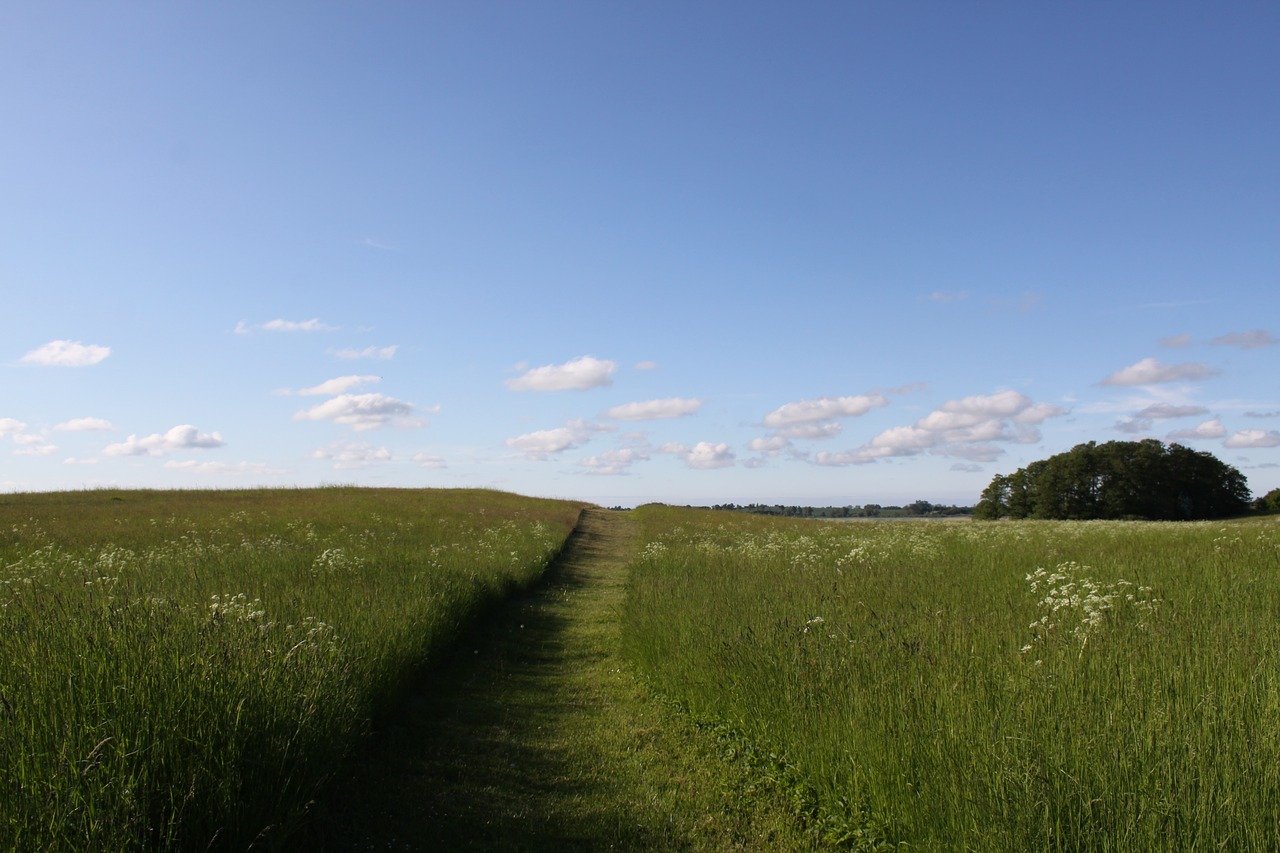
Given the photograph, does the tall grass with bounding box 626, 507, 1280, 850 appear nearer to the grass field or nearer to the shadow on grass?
the grass field

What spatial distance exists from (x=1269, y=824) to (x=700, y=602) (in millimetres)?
6874

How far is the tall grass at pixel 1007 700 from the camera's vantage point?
3424 millimetres

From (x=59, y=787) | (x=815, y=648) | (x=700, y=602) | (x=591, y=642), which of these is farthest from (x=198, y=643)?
(x=591, y=642)

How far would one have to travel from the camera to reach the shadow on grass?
191 inches

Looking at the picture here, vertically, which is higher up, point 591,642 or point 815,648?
point 815,648

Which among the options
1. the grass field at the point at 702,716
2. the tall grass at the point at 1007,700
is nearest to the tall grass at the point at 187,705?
the grass field at the point at 702,716

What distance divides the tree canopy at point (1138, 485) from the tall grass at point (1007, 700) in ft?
216

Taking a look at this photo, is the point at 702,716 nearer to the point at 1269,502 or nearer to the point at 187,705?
the point at 187,705

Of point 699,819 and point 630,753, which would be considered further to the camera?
point 630,753

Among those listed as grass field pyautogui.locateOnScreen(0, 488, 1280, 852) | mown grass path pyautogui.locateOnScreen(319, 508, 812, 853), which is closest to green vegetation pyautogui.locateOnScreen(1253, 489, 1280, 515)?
grass field pyautogui.locateOnScreen(0, 488, 1280, 852)

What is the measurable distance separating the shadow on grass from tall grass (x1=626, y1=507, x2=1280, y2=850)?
4.79ft

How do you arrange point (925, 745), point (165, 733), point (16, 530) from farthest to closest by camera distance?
point (16, 530), point (925, 745), point (165, 733)

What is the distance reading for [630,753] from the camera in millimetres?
6508

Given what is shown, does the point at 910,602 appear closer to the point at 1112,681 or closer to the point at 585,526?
the point at 1112,681
